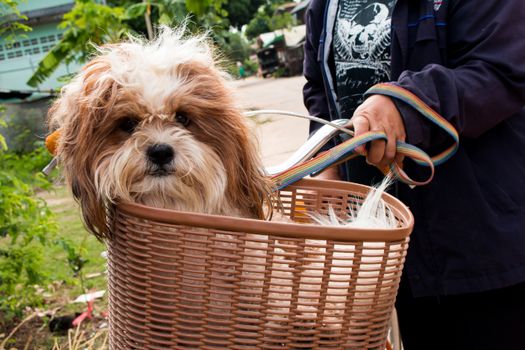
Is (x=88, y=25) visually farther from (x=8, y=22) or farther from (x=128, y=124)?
(x=128, y=124)

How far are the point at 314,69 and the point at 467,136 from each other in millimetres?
812

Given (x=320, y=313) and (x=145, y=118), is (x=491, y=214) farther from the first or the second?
(x=145, y=118)

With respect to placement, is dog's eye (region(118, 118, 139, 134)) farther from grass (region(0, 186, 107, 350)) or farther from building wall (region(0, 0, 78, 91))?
building wall (region(0, 0, 78, 91))

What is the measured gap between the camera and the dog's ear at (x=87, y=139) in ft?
5.61

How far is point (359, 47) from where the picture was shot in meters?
2.10

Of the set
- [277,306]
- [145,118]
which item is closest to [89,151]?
→ [145,118]

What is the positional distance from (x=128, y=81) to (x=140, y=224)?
0.57m

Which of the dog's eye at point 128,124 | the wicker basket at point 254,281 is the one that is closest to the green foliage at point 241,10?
the dog's eye at point 128,124

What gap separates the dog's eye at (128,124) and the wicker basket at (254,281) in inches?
15.9

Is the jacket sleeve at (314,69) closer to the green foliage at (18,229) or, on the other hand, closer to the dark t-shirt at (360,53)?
the dark t-shirt at (360,53)

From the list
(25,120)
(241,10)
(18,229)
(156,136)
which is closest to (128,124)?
(156,136)

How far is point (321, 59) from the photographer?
2285mm

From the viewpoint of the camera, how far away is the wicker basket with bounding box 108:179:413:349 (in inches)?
52.8

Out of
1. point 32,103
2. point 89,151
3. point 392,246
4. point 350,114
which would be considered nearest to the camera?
point 392,246
